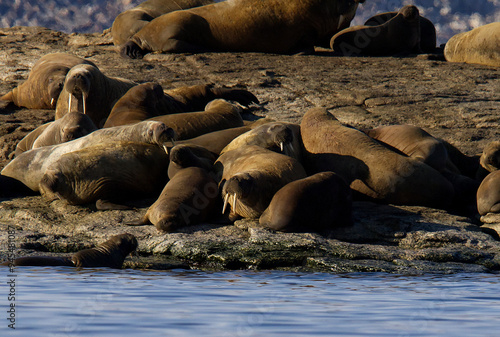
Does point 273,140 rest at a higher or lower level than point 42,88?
higher

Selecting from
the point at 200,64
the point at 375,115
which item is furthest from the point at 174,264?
the point at 200,64

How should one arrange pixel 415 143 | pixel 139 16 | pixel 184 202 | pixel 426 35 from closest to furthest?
pixel 184 202 → pixel 415 143 → pixel 426 35 → pixel 139 16

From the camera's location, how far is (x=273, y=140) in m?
8.16

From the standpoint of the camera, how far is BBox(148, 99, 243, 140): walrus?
9195mm

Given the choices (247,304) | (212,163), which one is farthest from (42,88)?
(247,304)

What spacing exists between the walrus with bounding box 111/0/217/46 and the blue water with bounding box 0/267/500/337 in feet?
34.7

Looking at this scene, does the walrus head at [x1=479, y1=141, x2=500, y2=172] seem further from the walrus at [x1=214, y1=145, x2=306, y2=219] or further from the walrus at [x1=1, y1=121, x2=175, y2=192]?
the walrus at [x1=1, y1=121, x2=175, y2=192]

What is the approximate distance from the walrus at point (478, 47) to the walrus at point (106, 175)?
8121 millimetres

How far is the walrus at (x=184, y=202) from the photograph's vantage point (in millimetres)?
6727

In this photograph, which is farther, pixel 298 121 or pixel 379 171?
pixel 298 121

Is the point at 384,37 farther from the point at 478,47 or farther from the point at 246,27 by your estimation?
the point at 246,27

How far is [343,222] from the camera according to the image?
671cm

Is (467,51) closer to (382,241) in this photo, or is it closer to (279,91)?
(279,91)

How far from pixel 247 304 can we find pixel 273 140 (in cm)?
400
